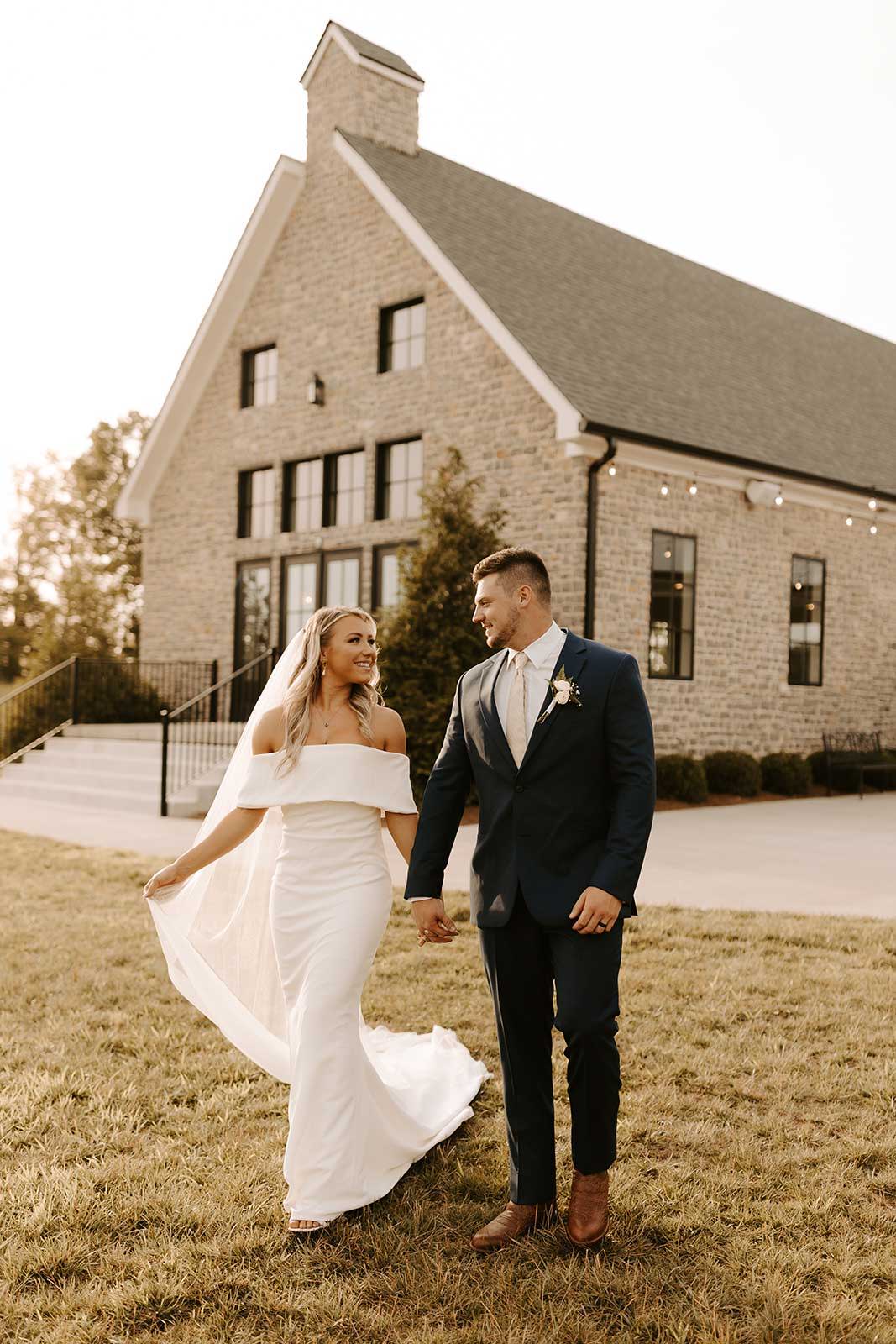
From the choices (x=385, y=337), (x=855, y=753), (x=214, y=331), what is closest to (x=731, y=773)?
(x=855, y=753)

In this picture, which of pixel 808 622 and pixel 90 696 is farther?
pixel 90 696

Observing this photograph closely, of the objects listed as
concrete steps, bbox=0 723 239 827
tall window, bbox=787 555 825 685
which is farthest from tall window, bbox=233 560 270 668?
tall window, bbox=787 555 825 685

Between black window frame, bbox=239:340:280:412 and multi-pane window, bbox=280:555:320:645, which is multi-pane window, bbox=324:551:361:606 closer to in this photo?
multi-pane window, bbox=280:555:320:645

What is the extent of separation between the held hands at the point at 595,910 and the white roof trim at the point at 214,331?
1741 cm

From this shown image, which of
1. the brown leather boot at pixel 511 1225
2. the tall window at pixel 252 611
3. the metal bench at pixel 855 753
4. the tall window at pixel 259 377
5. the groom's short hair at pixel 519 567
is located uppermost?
the tall window at pixel 259 377

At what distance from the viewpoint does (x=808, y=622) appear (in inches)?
696

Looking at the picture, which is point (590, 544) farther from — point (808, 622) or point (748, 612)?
point (808, 622)

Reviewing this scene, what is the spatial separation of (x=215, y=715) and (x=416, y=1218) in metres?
16.1

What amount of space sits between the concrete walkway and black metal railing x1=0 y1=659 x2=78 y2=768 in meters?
3.76

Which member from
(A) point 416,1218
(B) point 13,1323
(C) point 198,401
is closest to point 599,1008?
(A) point 416,1218

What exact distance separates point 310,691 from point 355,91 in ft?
55.1

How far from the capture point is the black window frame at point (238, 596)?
62.0 ft

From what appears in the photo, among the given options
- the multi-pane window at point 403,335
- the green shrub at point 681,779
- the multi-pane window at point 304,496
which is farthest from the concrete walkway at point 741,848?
the multi-pane window at point 403,335

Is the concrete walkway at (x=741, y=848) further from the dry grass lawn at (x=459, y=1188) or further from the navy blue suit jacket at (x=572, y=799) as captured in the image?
the navy blue suit jacket at (x=572, y=799)
